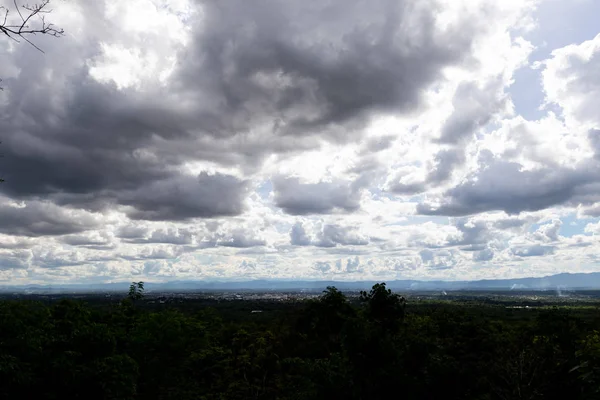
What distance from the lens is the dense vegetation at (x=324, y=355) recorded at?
22.2 m

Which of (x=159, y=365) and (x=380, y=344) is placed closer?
(x=380, y=344)

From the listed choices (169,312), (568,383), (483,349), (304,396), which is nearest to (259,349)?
(169,312)

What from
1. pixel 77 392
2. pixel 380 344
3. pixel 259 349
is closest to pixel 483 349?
pixel 380 344

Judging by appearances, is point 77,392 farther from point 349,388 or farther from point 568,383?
point 568,383

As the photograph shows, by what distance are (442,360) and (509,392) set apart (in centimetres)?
430

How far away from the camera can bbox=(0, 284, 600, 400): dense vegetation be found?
22.2 m

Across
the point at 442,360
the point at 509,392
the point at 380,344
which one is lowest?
the point at 509,392

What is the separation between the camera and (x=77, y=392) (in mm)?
24734

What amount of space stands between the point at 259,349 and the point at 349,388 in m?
18.6

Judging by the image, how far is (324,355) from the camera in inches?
1342

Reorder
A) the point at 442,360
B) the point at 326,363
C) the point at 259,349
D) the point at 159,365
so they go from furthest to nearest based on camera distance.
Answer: the point at 259,349
the point at 159,365
the point at 442,360
the point at 326,363

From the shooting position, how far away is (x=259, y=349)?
129 feet

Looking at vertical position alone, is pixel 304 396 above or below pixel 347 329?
below

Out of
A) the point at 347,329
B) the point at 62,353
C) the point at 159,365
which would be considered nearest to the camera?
the point at 347,329
